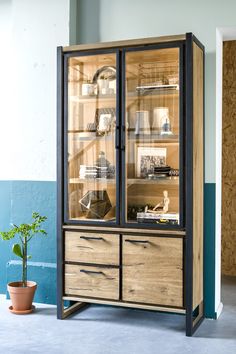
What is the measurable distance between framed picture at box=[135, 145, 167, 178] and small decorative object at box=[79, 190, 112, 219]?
1.12 ft

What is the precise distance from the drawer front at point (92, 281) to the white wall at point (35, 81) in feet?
2.95

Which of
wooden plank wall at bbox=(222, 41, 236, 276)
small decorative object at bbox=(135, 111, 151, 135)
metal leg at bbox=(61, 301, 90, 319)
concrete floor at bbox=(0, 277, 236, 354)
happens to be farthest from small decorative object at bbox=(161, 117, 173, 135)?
wooden plank wall at bbox=(222, 41, 236, 276)

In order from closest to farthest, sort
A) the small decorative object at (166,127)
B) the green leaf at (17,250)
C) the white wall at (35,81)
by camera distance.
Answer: the small decorative object at (166,127)
the green leaf at (17,250)
the white wall at (35,81)

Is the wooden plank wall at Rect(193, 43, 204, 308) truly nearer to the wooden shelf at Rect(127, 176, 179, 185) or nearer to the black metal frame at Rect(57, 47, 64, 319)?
the wooden shelf at Rect(127, 176, 179, 185)

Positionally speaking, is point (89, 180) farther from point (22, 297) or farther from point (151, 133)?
point (22, 297)

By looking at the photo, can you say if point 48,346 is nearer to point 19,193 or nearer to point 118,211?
point 118,211

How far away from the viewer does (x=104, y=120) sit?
3.92m

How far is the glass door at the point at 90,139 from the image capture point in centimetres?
387

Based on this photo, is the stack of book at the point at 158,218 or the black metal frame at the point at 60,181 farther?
the black metal frame at the point at 60,181

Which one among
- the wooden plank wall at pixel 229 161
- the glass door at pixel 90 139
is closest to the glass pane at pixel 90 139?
the glass door at pixel 90 139

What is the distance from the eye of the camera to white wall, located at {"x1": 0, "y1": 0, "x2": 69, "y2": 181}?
4301 mm

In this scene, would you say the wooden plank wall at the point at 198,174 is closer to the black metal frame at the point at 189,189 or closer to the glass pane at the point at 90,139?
the black metal frame at the point at 189,189

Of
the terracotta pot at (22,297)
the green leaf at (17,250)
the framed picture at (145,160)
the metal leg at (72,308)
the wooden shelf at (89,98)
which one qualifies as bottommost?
the metal leg at (72,308)

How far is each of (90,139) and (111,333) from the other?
4.84ft
